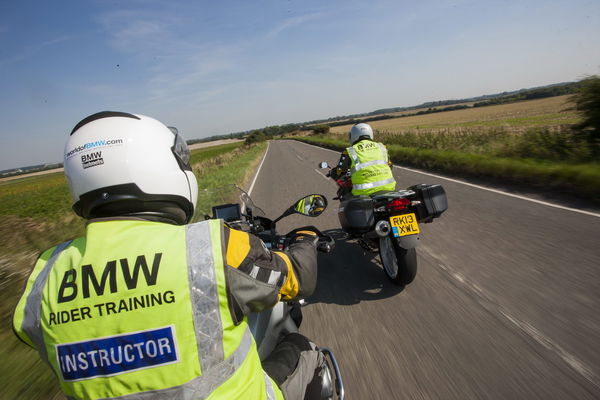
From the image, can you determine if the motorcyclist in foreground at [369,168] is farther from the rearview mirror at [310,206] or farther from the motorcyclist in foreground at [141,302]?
the motorcyclist in foreground at [141,302]

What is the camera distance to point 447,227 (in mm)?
5285

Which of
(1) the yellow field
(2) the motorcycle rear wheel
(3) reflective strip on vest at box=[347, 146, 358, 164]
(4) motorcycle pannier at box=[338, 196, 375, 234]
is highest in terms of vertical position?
(3) reflective strip on vest at box=[347, 146, 358, 164]

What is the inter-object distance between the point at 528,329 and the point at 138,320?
299cm

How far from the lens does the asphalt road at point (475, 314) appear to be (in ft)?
7.11

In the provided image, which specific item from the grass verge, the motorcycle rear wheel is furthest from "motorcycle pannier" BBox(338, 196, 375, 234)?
the grass verge

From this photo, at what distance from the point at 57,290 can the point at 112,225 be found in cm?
27

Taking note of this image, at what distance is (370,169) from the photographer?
13.9 ft

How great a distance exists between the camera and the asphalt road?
2.17m

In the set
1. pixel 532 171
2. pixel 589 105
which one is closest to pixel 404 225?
pixel 532 171

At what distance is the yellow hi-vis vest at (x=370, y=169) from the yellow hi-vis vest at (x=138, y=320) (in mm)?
3368

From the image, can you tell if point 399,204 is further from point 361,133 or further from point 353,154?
point 361,133

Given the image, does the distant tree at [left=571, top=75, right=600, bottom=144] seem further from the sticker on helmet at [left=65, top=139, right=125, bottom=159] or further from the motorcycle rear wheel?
the sticker on helmet at [left=65, top=139, right=125, bottom=159]

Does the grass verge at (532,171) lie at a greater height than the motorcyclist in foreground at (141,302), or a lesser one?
lesser

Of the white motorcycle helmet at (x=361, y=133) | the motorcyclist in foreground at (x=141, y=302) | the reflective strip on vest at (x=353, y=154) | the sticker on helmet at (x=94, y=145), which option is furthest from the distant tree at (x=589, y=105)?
the sticker on helmet at (x=94, y=145)
